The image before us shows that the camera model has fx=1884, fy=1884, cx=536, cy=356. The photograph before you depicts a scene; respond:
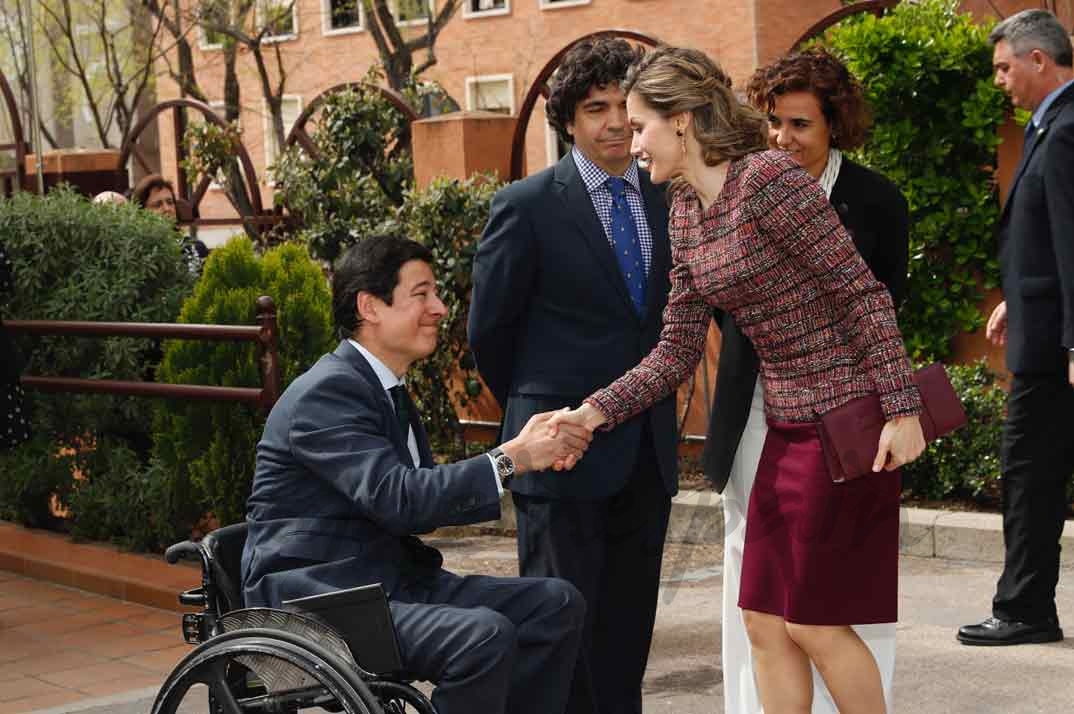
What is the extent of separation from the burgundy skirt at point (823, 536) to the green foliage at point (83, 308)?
4520 millimetres

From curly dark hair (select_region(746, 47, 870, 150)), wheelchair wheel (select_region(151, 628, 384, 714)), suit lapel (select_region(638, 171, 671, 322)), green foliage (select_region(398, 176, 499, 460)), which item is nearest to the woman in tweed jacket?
suit lapel (select_region(638, 171, 671, 322))

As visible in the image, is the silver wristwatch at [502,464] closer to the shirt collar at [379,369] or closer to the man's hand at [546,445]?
the man's hand at [546,445]

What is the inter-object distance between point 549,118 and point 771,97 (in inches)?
24.1

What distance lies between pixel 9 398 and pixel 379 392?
3.72 metres

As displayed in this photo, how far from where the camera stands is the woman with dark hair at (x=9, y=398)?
7566 mm

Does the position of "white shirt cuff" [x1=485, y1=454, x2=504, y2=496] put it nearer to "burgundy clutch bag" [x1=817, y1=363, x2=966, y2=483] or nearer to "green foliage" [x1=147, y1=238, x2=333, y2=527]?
"burgundy clutch bag" [x1=817, y1=363, x2=966, y2=483]

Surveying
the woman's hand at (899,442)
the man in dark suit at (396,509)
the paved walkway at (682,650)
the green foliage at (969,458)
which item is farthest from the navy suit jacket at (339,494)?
the green foliage at (969,458)

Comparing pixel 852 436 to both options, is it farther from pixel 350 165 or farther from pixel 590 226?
pixel 350 165

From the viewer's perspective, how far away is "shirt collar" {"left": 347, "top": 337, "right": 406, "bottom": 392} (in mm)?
4379

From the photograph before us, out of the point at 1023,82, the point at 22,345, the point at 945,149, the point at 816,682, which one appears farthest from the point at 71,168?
the point at 816,682

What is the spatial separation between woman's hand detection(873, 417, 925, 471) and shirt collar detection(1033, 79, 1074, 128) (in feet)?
8.22

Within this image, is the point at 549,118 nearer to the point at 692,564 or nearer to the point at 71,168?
the point at 692,564

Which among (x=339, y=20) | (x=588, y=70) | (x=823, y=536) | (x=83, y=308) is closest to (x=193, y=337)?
(x=83, y=308)

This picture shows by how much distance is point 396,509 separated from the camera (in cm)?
409
